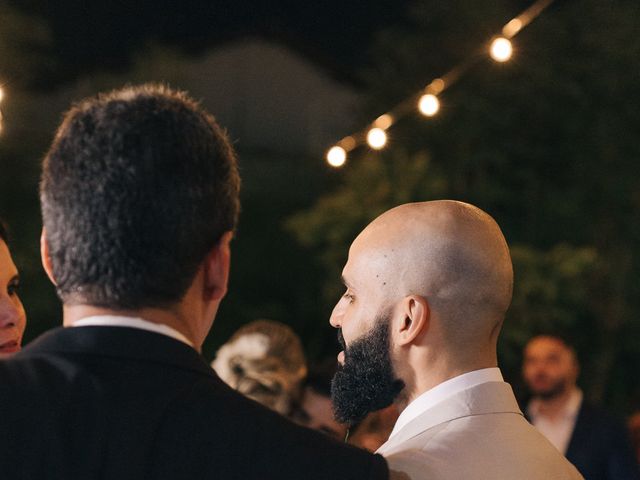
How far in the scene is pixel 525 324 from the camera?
14.0 metres

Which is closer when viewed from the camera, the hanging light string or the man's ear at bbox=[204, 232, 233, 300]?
the man's ear at bbox=[204, 232, 233, 300]

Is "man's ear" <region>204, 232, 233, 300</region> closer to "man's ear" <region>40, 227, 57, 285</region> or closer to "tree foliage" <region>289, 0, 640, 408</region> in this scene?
A: "man's ear" <region>40, 227, 57, 285</region>

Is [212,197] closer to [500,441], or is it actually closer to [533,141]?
[500,441]

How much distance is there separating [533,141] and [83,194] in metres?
14.8

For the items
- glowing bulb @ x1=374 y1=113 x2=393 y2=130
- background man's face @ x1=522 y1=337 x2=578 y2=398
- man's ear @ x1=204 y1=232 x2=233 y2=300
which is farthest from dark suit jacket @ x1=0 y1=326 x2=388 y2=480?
glowing bulb @ x1=374 y1=113 x2=393 y2=130

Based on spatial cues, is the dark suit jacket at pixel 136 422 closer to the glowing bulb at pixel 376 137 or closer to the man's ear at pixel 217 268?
the man's ear at pixel 217 268

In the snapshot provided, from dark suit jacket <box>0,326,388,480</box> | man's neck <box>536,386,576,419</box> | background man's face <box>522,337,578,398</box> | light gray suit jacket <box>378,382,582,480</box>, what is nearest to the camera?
dark suit jacket <box>0,326,388,480</box>

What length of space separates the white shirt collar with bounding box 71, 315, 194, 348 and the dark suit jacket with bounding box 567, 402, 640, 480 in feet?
13.7

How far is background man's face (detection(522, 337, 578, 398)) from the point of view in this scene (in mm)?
6121

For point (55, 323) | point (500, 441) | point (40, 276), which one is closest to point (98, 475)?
point (500, 441)

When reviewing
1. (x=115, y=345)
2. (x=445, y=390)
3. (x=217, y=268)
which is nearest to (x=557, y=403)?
(x=445, y=390)

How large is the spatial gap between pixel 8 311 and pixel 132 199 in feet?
5.23

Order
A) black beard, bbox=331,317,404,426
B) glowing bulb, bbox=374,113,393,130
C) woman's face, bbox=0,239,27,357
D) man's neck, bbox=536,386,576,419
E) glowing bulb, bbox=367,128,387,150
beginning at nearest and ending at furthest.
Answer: black beard, bbox=331,317,404,426 < woman's face, bbox=0,239,27,357 < man's neck, bbox=536,386,576,419 < glowing bulb, bbox=367,128,387,150 < glowing bulb, bbox=374,113,393,130

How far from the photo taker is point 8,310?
283 centimetres
